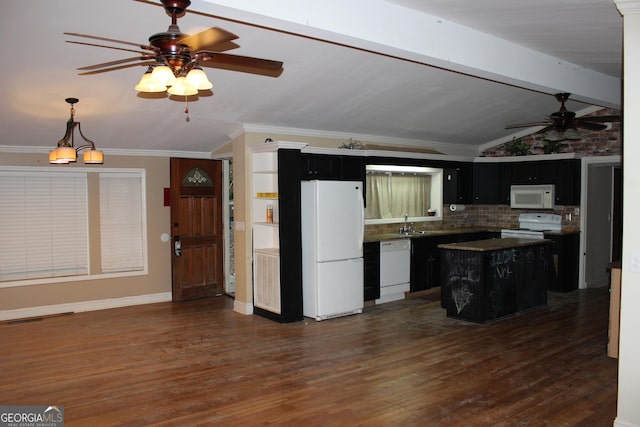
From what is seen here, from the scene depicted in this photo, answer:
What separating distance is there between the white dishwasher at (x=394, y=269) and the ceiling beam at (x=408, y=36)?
9.24 ft

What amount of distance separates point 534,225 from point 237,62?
6768 millimetres

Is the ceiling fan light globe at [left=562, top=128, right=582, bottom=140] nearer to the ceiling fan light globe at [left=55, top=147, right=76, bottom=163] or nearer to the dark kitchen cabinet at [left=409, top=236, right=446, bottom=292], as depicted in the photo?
the dark kitchen cabinet at [left=409, top=236, right=446, bottom=292]

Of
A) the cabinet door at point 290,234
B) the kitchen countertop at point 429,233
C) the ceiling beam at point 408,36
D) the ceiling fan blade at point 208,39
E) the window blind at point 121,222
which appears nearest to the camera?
the ceiling fan blade at point 208,39

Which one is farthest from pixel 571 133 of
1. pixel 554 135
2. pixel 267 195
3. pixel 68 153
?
pixel 68 153

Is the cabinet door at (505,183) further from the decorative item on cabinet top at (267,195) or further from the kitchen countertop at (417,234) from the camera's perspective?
the decorative item on cabinet top at (267,195)

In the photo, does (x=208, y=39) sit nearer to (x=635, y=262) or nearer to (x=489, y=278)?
(x=635, y=262)

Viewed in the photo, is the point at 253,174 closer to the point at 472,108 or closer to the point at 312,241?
the point at 312,241

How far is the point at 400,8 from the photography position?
12.6 feet

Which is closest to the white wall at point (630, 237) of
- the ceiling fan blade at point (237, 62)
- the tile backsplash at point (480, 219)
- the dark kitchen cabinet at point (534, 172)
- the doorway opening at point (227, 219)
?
the ceiling fan blade at point (237, 62)

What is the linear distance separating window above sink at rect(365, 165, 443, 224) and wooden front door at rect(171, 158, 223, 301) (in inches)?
91.4

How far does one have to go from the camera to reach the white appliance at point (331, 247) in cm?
603

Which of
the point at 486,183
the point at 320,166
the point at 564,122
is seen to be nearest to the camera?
the point at 564,122

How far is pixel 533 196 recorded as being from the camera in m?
8.25

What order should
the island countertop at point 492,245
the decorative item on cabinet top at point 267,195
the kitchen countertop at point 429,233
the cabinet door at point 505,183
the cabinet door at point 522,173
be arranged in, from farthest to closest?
the cabinet door at point 505,183
the cabinet door at point 522,173
the kitchen countertop at point 429,233
the decorative item on cabinet top at point 267,195
the island countertop at point 492,245
